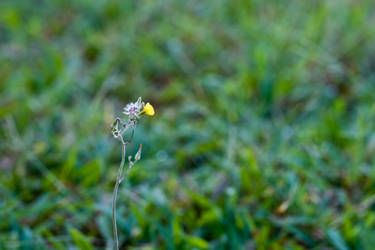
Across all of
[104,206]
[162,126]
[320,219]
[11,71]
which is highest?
[11,71]

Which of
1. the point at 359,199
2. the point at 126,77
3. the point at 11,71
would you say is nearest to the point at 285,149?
the point at 359,199

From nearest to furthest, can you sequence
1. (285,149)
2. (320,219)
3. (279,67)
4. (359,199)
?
(320,219) < (359,199) < (285,149) < (279,67)

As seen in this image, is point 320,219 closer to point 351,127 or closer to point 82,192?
point 351,127

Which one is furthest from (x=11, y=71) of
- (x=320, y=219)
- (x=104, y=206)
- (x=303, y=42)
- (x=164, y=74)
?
(x=320, y=219)

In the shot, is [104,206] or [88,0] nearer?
[104,206]

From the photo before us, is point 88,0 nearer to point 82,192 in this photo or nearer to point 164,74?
point 164,74

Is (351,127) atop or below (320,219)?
atop

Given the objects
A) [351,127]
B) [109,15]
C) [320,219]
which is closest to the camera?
[320,219]
